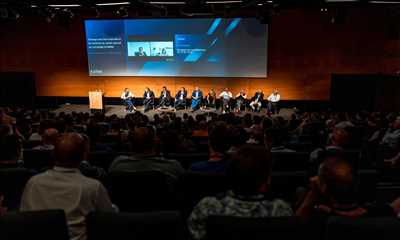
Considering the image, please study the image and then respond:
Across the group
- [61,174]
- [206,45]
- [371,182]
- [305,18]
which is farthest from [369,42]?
[61,174]

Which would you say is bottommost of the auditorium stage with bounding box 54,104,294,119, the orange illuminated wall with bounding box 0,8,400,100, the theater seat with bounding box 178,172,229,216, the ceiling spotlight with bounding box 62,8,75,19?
the auditorium stage with bounding box 54,104,294,119

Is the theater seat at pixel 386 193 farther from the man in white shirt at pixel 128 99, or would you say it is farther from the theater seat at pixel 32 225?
the man in white shirt at pixel 128 99

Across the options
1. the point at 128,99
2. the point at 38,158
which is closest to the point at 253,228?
the point at 38,158

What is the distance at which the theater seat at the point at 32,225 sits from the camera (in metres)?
1.80

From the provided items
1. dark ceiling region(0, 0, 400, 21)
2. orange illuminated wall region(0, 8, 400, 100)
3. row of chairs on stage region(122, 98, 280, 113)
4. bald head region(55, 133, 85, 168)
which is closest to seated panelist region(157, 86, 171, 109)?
row of chairs on stage region(122, 98, 280, 113)

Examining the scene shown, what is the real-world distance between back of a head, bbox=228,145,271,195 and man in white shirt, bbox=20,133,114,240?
0.84 meters

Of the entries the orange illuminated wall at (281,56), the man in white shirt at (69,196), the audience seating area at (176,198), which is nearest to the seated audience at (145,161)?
the audience seating area at (176,198)

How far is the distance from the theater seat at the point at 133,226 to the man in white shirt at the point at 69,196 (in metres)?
0.29

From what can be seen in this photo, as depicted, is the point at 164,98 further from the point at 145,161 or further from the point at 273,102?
the point at 145,161

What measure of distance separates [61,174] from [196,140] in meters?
3.75

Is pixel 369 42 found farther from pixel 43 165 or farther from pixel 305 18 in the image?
pixel 43 165

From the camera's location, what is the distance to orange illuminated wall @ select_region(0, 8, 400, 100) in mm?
13961

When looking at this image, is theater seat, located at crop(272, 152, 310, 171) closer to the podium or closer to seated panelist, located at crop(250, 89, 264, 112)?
seated panelist, located at crop(250, 89, 264, 112)

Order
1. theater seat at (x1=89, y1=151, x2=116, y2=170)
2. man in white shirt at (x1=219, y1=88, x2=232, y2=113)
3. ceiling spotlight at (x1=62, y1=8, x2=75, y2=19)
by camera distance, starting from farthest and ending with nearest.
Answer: man in white shirt at (x1=219, y1=88, x2=232, y2=113) → ceiling spotlight at (x1=62, y1=8, x2=75, y2=19) → theater seat at (x1=89, y1=151, x2=116, y2=170)
